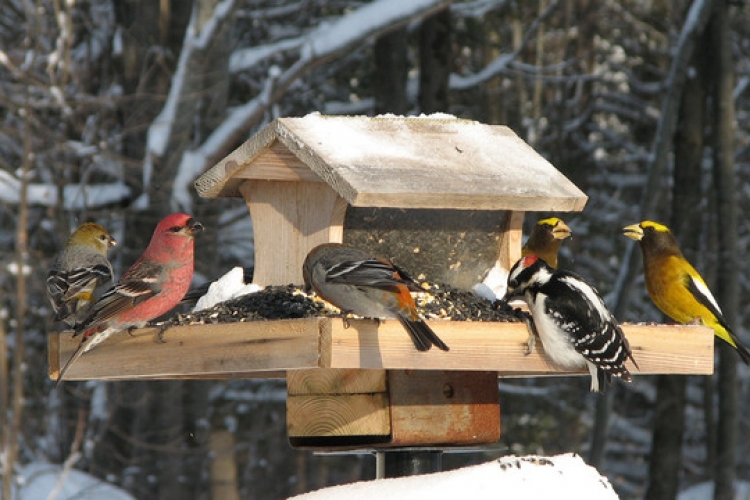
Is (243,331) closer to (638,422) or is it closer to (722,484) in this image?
(722,484)

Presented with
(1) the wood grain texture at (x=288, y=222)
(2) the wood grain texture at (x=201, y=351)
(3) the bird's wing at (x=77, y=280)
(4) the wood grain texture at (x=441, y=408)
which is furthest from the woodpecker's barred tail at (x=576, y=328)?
(3) the bird's wing at (x=77, y=280)

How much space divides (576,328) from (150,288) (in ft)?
6.08

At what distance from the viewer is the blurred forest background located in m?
10.9

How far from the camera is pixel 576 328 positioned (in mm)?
4680

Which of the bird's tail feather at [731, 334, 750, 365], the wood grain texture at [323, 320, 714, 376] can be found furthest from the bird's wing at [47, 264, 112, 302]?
the bird's tail feather at [731, 334, 750, 365]

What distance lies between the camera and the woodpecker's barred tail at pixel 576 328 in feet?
15.2

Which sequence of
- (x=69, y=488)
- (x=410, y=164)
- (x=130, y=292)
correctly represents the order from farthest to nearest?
(x=69, y=488) < (x=130, y=292) < (x=410, y=164)

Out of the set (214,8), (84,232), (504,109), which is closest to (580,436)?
(504,109)

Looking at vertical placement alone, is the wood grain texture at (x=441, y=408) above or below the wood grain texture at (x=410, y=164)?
below

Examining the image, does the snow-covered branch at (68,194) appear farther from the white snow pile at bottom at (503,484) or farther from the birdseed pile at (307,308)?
the white snow pile at bottom at (503,484)

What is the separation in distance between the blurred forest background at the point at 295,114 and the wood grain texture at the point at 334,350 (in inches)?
138

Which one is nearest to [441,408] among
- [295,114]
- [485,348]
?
[485,348]

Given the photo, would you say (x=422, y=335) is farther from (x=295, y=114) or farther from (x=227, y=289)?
(x=295, y=114)

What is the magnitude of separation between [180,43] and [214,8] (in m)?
2.26
